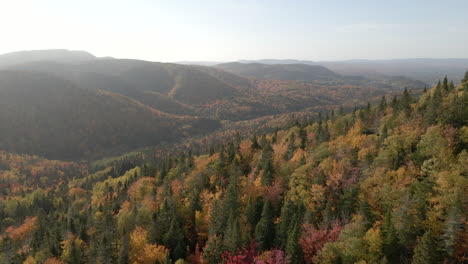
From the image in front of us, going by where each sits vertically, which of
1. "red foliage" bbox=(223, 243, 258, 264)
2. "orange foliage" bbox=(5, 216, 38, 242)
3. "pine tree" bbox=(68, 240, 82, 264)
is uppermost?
"red foliage" bbox=(223, 243, 258, 264)

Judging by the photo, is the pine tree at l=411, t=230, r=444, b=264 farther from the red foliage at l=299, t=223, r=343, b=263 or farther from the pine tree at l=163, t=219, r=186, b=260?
the pine tree at l=163, t=219, r=186, b=260

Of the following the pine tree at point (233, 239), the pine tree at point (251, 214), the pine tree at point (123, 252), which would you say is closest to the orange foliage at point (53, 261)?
the pine tree at point (123, 252)

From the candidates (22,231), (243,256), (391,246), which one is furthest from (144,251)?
(22,231)

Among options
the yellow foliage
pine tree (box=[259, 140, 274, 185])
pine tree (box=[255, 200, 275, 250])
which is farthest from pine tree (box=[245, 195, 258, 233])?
the yellow foliage

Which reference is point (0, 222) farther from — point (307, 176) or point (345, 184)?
point (345, 184)

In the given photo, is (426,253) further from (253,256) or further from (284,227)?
(253,256)

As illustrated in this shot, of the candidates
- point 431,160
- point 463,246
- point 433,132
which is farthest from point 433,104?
point 463,246

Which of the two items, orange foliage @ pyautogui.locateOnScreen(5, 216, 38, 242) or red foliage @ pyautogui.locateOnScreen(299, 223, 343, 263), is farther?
orange foliage @ pyautogui.locateOnScreen(5, 216, 38, 242)
